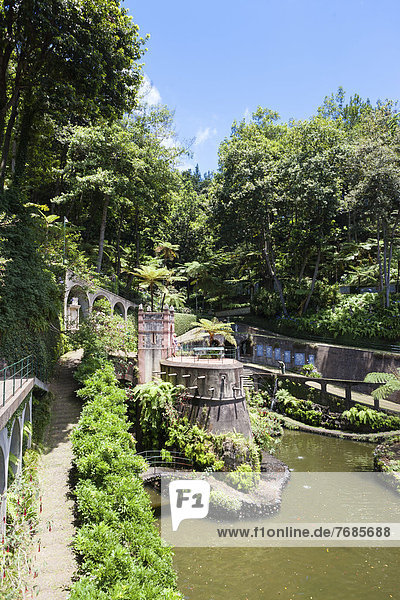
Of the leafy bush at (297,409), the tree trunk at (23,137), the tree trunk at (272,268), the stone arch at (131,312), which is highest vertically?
the tree trunk at (23,137)

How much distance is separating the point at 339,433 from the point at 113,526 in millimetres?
16674

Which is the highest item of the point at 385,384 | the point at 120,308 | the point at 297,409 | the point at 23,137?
the point at 23,137

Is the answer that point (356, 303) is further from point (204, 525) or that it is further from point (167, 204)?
point (204, 525)

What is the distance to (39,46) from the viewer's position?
561 inches

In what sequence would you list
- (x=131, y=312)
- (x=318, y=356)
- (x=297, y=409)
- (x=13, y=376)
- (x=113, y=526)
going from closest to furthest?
(x=113, y=526) < (x=13, y=376) < (x=297, y=409) < (x=318, y=356) < (x=131, y=312)

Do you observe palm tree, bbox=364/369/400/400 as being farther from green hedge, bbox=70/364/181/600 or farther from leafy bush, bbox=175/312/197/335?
leafy bush, bbox=175/312/197/335

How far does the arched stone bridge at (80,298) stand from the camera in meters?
21.4

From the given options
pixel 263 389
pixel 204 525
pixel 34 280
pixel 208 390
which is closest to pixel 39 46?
pixel 34 280

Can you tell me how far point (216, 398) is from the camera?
15266mm

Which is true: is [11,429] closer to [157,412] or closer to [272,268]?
[157,412]

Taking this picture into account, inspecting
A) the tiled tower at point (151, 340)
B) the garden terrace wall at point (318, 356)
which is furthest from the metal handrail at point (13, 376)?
the garden terrace wall at point (318, 356)

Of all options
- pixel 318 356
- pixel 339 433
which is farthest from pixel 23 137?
pixel 318 356

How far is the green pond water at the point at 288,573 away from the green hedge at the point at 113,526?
280 centimetres

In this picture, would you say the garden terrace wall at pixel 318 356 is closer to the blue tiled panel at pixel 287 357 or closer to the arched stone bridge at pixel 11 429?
the blue tiled panel at pixel 287 357
